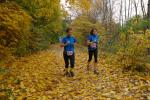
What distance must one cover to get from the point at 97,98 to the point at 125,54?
4.83m

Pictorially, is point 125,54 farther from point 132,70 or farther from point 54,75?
point 54,75

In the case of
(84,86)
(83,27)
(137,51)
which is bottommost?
(84,86)

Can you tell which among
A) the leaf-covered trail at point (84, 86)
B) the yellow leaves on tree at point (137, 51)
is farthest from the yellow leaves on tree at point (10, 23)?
the yellow leaves on tree at point (137, 51)

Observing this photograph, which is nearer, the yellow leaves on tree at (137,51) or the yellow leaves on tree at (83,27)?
the yellow leaves on tree at (137,51)

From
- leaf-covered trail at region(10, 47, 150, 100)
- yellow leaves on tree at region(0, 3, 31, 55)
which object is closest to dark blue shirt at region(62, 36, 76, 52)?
leaf-covered trail at region(10, 47, 150, 100)

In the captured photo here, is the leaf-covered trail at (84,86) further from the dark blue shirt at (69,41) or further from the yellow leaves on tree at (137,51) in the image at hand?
the dark blue shirt at (69,41)

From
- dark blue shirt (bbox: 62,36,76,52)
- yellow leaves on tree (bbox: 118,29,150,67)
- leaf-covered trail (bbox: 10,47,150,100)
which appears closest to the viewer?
leaf-covered trail (bbox: 10,47,150,100)

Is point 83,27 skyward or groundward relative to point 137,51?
skyward

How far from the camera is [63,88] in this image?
34.2 feet

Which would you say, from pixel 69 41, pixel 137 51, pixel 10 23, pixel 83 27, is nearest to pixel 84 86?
pixel 69 41

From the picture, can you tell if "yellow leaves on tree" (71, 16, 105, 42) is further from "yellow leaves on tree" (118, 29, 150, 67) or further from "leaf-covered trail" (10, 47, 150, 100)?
"leaf-covered trail" (10, 47, 150, 100)

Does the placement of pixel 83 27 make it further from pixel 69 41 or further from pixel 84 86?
pixel 84 86

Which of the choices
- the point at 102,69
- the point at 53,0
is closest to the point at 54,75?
the point at 102,69

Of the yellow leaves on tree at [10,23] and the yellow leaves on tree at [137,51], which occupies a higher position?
the yellow leaves on tree at [10,23]
